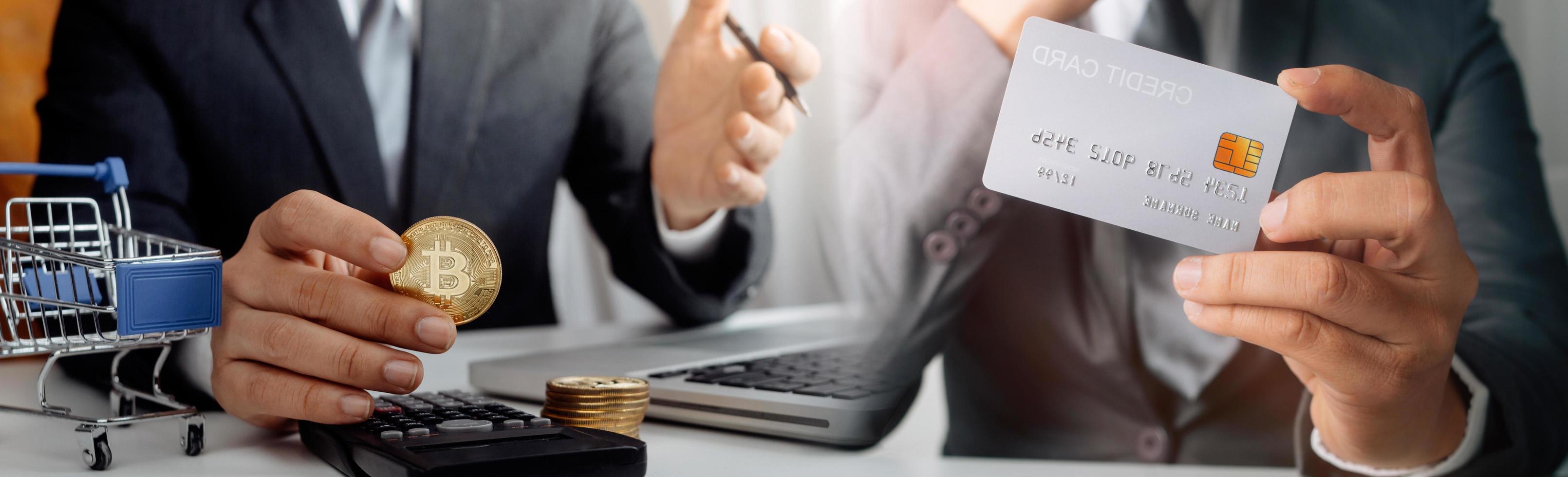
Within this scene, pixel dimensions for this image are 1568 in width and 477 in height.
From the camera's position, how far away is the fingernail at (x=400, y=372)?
51 cm

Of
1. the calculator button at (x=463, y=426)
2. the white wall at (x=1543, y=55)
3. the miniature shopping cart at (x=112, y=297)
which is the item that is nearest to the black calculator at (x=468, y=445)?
the calculator button at (x=463, y=426)

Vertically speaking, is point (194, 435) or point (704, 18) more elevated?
point (704, 18)

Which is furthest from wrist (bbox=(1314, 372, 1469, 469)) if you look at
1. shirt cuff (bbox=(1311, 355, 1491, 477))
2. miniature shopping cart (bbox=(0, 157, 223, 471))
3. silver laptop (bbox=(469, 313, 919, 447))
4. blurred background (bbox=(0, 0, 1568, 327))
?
miniature shopping cart (bbox=(0, 157, 223, 471))

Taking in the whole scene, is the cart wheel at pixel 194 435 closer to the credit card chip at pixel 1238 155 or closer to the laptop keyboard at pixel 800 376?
the laptop keyboard at pixel 800 376

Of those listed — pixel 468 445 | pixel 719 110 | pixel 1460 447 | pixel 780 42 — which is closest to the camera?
pixel 468 445

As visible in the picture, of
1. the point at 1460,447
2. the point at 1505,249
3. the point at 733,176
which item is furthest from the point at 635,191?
the point at 1505,249

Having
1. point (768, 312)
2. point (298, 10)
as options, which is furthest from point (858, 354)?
point (298, 10)

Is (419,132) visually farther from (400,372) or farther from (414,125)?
(400,372)

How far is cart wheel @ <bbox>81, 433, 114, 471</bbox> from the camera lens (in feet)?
1.61

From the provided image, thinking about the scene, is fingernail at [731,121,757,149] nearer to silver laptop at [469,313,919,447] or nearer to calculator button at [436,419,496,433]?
silver laptop at [469,313,919,447]

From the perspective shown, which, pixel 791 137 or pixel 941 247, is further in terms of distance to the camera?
pixel 791 137

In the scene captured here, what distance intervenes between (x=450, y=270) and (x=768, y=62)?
423 millimetres

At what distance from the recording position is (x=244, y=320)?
0.54 meters

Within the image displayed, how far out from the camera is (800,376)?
637 millimetres
